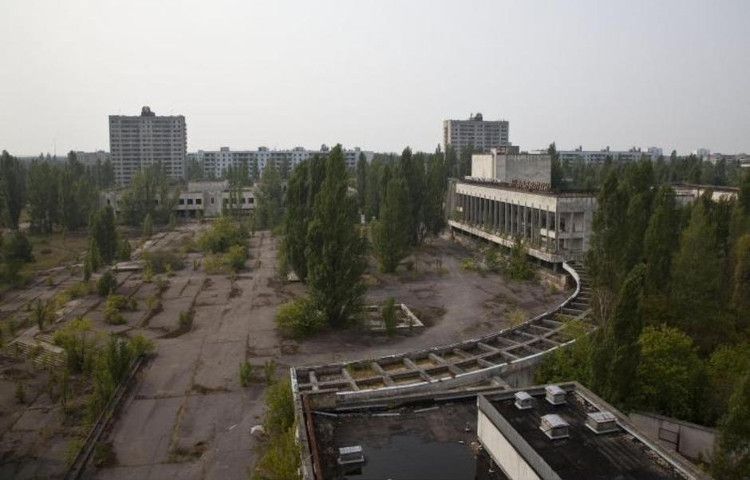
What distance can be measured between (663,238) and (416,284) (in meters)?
17.9

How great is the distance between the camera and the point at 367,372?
65.9 feet

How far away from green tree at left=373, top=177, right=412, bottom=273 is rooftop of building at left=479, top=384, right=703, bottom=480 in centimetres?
2941

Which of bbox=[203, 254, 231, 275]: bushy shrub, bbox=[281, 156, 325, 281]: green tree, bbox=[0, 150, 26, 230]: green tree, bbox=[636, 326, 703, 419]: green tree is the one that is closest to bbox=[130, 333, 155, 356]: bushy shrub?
bbox=[281, 156, 325, 281]: green tree

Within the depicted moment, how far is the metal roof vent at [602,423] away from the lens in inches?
451

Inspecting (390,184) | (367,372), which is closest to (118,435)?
(367,372)

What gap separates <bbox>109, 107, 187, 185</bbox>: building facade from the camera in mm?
130750

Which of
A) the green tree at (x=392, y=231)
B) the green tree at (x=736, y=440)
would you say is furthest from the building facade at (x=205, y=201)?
the green tree at (x=736, y=440)

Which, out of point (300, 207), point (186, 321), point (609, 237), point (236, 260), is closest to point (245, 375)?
point (186, 321)

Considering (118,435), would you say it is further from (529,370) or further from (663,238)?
(663,238)

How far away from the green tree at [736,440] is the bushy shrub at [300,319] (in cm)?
1827

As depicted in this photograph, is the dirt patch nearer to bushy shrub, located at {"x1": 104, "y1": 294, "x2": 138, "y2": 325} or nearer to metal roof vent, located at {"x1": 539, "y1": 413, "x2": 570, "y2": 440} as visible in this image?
bushy shrub, located at {"x1": 104, "y1": 294, "x2": 138, "y2": 325}

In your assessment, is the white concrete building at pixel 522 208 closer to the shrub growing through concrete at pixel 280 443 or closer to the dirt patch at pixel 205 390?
the dirt patch at pixel 205 390

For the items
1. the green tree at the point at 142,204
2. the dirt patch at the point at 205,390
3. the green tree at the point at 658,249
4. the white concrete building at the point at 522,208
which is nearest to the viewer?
the dirt patch at the point at 205,390

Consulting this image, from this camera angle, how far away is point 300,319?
91.0 feet
